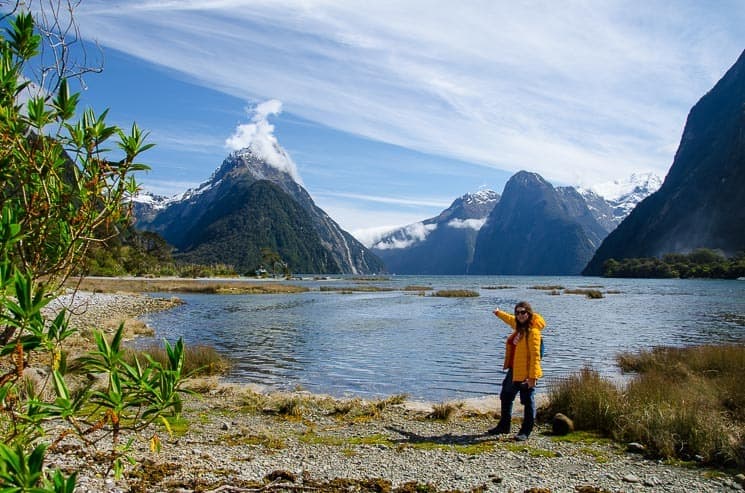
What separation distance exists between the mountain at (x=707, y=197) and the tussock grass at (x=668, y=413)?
164 m

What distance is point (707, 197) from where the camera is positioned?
168500 mm

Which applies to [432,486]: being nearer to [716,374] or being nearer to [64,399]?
[64,399]

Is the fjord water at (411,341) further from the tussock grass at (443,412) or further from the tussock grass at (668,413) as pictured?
the tussock grass at (668,413)

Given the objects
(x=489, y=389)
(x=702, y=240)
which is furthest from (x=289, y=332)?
(x=702, y=240)

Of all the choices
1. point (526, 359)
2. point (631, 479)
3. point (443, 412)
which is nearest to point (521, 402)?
point (526, 359)

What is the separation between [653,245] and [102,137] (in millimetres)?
203882

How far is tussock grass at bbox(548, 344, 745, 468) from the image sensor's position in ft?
27.0

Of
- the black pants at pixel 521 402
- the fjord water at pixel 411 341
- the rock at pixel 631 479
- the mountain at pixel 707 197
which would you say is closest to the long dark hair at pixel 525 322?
the black pants at pixel 521 402

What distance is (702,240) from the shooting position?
162 metres

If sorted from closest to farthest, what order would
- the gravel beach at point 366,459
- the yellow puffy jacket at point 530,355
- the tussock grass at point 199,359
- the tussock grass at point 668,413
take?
the gravel beach at point 366,459 < the tussock grass at point 668,413 < the yellow puffy jacket at point 530,355 < the tussock grass at point 199,359

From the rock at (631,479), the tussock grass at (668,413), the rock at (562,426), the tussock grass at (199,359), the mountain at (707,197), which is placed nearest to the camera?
the rock at (631,479)

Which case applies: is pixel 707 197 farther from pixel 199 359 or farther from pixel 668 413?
pixel 668 413

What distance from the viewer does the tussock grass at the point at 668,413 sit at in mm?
8242

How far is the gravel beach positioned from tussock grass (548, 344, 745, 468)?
52cm
